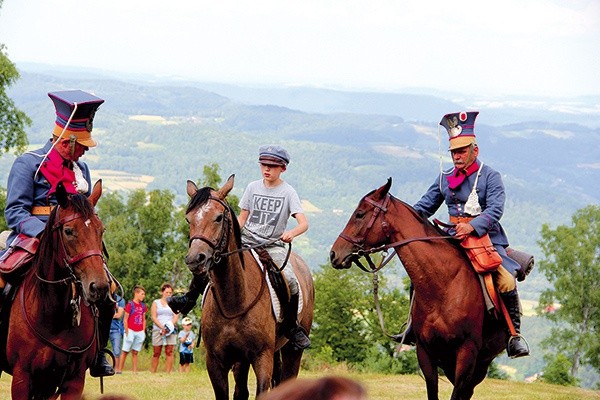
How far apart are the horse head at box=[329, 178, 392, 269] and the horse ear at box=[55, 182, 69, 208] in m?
3.06

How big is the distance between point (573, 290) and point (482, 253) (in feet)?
250

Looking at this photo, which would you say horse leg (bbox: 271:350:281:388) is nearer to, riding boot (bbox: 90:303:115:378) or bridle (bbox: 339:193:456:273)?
bridle (bbox: 339:193:456:273)

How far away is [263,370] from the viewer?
9.90m

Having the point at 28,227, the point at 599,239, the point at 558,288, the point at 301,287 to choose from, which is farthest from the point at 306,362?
the point at 599,239

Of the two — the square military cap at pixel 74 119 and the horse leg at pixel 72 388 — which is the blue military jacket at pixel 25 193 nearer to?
the square military cap at pixel 74 119

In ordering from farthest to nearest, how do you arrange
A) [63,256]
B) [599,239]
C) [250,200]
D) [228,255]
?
1. [599,239]
2. [250,200]
3. [228,255]
4. [63,256]

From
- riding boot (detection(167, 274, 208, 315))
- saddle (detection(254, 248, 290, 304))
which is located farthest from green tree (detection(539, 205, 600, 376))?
riding boot (detection(167, 274, 208, 315))

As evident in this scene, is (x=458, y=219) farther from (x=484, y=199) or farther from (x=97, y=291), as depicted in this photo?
(x=97, y=291)

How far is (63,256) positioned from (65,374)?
1.05 m

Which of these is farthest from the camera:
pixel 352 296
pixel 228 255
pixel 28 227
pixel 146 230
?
pixel 146 230

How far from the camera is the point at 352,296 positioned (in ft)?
191

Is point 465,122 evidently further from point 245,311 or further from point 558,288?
point 558,288

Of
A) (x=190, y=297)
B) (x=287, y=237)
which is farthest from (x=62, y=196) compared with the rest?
(x=287, y=237)

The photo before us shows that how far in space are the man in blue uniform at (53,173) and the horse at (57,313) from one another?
1.55 ft
